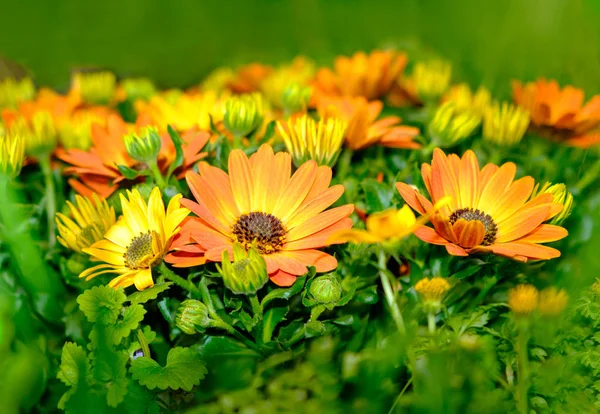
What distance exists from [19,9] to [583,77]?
250cm

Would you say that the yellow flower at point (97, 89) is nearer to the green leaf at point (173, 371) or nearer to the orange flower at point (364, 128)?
the orange flower at point (364, 128)

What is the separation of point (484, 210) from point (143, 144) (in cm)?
56

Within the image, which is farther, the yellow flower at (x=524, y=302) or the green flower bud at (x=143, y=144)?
the green flower bud at (x=143, y=144)

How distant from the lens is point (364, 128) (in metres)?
1.23

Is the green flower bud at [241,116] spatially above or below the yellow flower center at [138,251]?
above

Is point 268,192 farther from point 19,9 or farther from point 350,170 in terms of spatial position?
point 19,9

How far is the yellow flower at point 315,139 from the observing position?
109 centimetres

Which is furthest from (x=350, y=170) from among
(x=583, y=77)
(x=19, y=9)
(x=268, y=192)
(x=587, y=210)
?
(x=19, y=9)

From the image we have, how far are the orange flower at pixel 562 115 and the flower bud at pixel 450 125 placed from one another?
0.22m

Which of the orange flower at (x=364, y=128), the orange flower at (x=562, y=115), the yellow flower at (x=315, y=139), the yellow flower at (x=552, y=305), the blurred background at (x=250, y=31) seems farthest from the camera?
the blurred background at (x=250, y=31)

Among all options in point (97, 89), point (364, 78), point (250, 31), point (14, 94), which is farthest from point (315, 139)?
point (250, 31)

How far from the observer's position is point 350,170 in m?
1.33

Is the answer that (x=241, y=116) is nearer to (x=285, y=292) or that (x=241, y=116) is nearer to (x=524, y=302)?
(x=285, y=292)

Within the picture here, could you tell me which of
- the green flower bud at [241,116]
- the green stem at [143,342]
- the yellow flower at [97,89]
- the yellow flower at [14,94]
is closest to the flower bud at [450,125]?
the green flower bud at [241,116]
